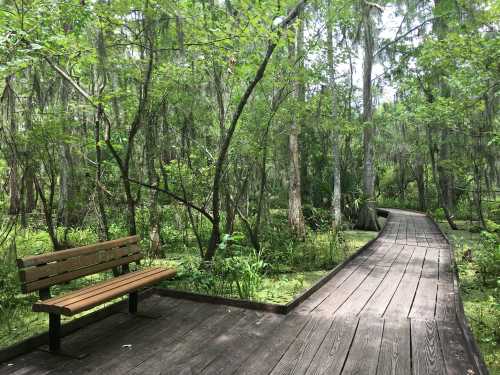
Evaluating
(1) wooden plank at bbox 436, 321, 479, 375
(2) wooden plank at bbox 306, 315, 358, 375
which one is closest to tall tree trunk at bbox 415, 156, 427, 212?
(1) wooden plank at bbox 436, 321, 479, 375

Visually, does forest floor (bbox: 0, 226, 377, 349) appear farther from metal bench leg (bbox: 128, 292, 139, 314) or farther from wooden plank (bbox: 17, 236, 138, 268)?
wooden plank (bbox: 17, 236, 138, 268)

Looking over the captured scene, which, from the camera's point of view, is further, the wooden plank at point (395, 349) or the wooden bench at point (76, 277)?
the wooden bench at point (76, 277)

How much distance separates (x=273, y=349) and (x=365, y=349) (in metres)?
0.75

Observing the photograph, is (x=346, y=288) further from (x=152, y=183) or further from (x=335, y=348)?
(x=152, y=183)

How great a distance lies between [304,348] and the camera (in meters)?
3.03

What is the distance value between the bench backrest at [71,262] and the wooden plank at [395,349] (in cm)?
267

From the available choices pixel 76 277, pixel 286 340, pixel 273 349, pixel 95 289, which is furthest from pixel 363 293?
pixel 76 277

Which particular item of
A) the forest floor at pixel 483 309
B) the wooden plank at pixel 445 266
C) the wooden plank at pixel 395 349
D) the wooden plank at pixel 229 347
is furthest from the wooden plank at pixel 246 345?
the wooden plank at pixel 445 266

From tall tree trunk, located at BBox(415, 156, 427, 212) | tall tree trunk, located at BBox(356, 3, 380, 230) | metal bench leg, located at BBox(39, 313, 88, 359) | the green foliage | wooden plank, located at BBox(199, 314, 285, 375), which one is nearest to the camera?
wooden plank, located at BBox(199, 314, 285, 375)

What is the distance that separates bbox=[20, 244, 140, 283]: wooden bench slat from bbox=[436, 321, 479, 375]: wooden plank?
3.15 metres

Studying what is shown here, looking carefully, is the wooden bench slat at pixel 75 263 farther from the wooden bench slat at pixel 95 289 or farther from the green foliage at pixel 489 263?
the green foliage at pixel 489 263

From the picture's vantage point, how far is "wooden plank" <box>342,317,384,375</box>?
8.74ft

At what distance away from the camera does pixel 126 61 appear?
5.77 metres

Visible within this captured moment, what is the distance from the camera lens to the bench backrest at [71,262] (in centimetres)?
284
